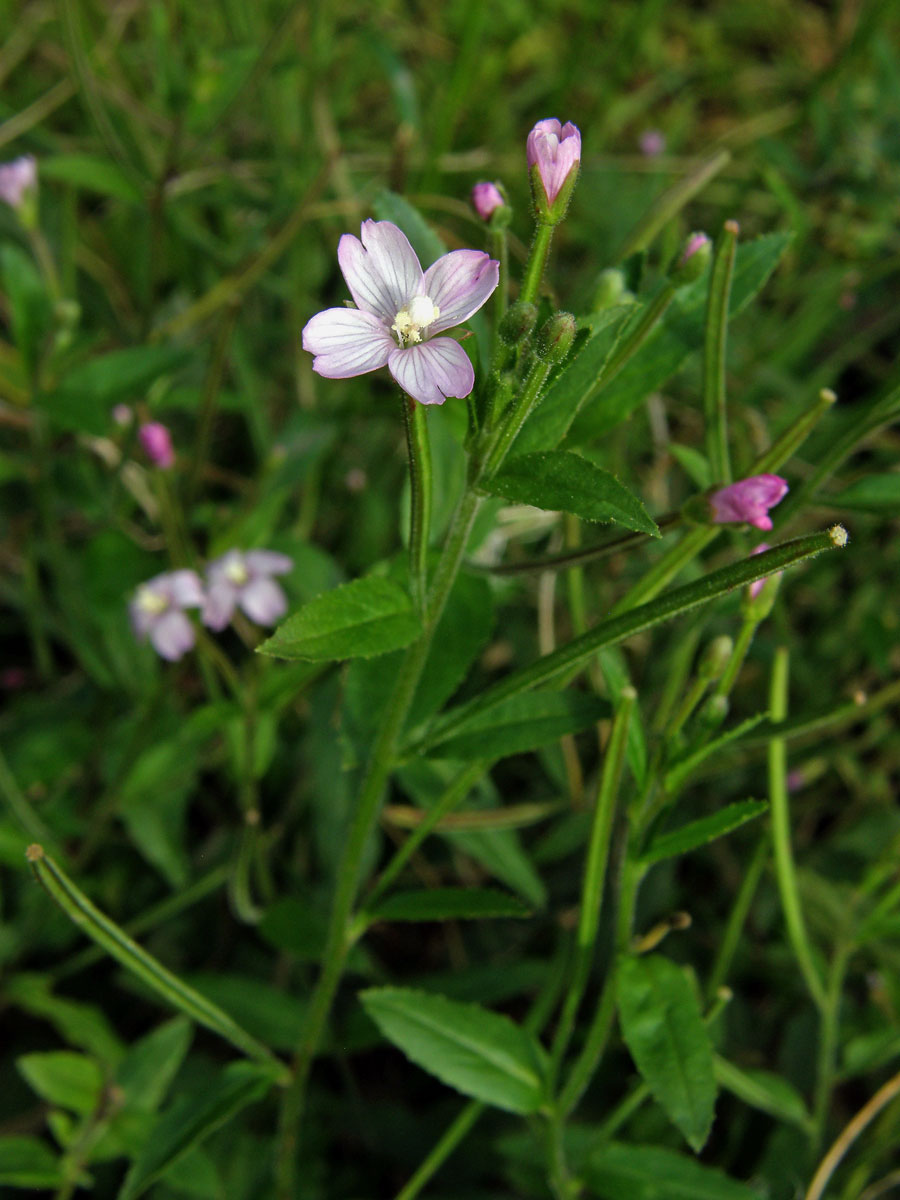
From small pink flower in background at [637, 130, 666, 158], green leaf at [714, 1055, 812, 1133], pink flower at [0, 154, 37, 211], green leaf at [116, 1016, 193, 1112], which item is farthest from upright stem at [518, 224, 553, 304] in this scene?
small pink flower in background at [637, 130, 666, 158]

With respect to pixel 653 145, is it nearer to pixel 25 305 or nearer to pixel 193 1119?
pixel 25 305

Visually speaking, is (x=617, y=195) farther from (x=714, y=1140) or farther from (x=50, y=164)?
(x=714, y=1140)

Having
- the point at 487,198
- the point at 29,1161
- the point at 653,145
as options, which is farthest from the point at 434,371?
the point at 653,145

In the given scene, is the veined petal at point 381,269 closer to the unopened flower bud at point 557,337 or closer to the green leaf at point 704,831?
the unopened flower bud at point 557,337

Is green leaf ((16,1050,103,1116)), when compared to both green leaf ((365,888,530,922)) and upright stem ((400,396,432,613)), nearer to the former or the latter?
green leaf ((365,888,530,922))

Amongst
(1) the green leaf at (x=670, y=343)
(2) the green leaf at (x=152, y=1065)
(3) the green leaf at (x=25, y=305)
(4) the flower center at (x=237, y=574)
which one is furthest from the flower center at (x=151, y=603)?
(1) the green leaf at (x=670, y=343)

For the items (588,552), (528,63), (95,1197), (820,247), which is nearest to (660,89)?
(528,63)
